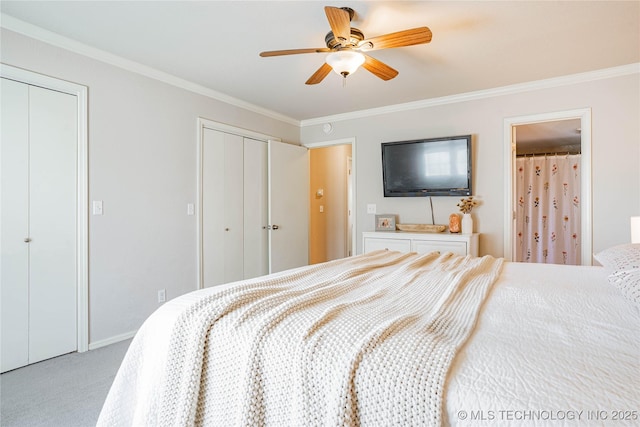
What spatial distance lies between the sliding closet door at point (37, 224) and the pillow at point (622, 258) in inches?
132

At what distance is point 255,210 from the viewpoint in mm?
4000

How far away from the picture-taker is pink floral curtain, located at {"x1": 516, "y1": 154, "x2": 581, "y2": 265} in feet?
14.6

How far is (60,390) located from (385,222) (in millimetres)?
3190

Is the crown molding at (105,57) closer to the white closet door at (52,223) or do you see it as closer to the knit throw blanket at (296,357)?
the white closet door at (52,223)

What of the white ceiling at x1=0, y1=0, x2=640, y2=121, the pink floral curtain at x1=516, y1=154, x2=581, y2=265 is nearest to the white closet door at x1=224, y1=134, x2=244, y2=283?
the white ceiling at x1=0, y1=0, x2=640, y2=121

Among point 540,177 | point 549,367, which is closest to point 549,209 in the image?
point 540,177

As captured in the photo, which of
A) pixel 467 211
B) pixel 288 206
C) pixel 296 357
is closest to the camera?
pixel 296 357

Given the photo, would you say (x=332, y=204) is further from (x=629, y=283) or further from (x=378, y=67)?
(x=629, y=283)

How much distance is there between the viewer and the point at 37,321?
2.32 metres

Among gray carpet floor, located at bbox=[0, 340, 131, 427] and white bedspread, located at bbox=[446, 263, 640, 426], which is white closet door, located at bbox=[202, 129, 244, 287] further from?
white bedspread, located at bbox=[446, 263, 640, 426]

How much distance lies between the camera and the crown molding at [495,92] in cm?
290

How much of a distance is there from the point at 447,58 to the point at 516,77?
35.0 inches

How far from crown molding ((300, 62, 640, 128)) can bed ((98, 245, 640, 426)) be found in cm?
240

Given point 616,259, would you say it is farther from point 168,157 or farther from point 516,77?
point 168,157
